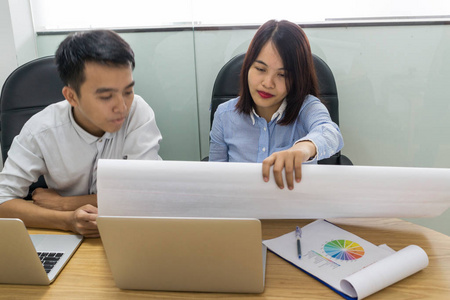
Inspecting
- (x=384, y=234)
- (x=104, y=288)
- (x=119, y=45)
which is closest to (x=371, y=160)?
(x=384, y=234)

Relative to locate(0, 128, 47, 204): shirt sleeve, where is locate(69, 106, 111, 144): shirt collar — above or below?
above

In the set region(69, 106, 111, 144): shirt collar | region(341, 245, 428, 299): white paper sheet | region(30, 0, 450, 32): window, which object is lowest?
region(341, 245, 428, 299): white paper sheet

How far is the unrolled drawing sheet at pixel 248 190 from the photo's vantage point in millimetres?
831

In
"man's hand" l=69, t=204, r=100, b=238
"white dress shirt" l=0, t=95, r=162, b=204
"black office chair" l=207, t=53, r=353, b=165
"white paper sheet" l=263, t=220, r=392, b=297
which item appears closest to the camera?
"white paper sheet" l=263, t=220, r=392, b=297

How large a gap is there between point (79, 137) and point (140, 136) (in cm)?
18

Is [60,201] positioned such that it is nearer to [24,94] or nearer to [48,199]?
[48,199]

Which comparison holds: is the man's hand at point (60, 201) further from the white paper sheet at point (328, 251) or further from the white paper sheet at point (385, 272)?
the white paper sheet at point (385, 272)

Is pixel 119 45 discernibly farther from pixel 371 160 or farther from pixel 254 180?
pixel 371 160

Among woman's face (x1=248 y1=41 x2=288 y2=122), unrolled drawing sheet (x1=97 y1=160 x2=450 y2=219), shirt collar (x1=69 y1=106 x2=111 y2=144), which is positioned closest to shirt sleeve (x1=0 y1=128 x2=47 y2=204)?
shirt collar (x1=69 y1=106 x2=111 y2=144)

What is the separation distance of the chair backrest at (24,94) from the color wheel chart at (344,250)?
1.15 metres

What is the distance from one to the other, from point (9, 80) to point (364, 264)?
135cm

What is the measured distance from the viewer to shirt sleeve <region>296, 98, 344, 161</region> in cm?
105

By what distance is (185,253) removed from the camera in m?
0.70

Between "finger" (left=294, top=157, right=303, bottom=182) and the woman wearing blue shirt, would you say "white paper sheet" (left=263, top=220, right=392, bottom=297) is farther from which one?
the woman wearing blue shirt
